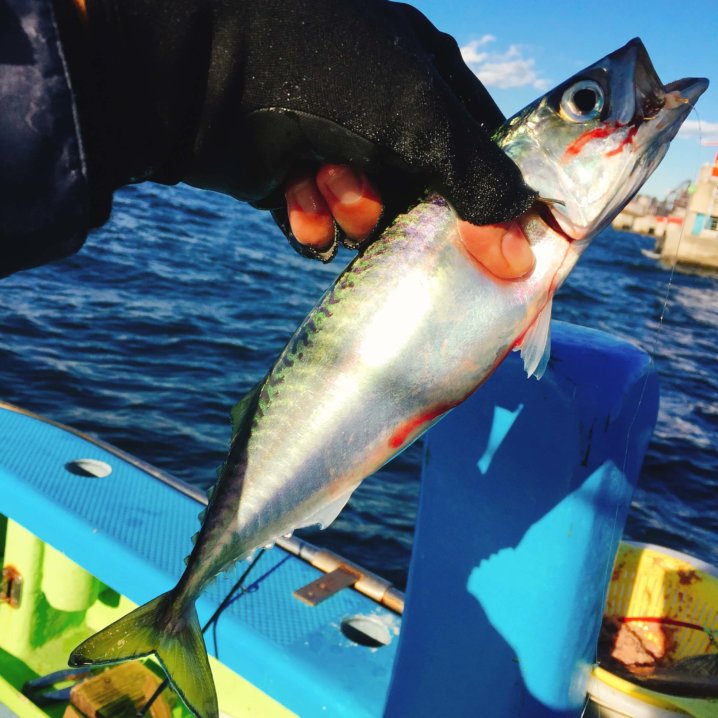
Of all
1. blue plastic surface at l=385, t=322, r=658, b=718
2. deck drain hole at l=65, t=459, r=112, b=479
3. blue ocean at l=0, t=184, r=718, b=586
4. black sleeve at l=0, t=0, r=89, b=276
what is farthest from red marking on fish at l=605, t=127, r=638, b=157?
deck drain hole at l=65, t=459, r=112, b=479

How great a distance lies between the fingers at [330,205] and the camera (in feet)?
6.47

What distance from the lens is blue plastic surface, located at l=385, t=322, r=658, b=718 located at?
203cm

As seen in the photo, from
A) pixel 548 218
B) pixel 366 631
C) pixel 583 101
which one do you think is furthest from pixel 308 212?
pixel 366 631

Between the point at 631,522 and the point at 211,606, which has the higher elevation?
the point at 211,606

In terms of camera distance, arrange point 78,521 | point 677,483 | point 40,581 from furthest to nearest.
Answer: point 677,483
point 40,581
point 78,521

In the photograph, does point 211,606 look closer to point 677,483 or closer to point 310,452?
point 310,452

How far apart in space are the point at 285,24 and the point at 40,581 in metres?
3.27

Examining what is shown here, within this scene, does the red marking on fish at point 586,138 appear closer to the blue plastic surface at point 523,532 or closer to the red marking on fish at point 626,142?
the red marking on fish at point 626,142

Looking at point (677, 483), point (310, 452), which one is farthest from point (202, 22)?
point (677, 483)

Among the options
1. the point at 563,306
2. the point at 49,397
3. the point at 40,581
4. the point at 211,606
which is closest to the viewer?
the point at 211,606

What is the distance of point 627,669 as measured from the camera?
3.07 m

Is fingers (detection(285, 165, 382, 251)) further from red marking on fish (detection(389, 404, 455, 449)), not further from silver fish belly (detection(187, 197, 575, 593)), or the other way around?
red marking on fish (detection(389, 404, 455, 449))

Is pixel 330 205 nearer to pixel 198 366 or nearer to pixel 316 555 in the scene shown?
pixel 316 555

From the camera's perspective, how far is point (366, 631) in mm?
3014
